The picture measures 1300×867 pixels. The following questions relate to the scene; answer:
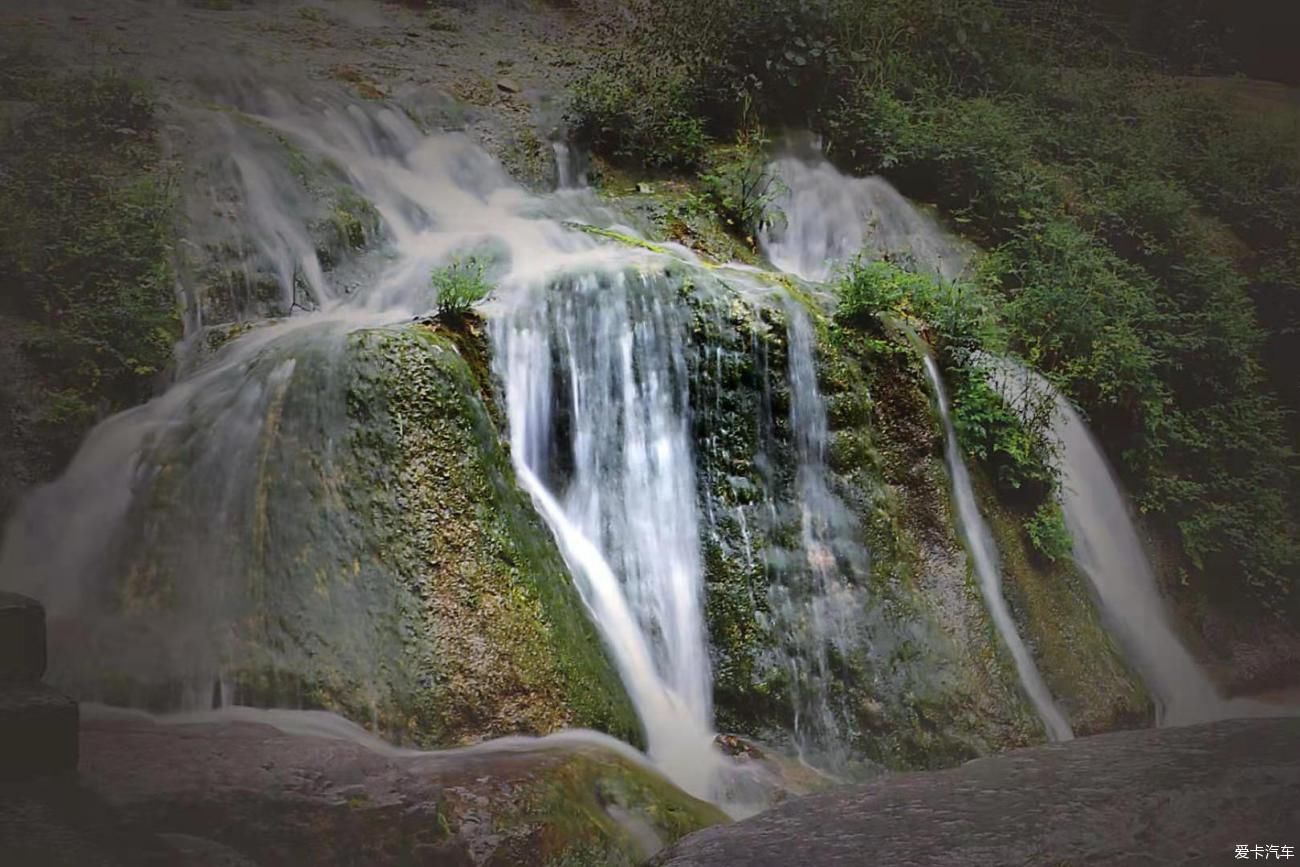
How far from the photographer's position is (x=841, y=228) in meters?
7.43

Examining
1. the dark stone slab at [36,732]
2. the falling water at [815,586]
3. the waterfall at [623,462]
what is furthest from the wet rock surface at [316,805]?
the falling water at [815,586]

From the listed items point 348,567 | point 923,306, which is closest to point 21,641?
point 348,567

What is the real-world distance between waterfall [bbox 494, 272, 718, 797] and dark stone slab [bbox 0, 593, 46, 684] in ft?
7.30

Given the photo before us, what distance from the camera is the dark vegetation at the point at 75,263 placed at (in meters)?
4.43

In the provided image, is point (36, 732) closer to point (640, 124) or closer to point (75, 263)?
point (75, 263)

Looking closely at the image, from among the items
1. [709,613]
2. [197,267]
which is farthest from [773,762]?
[197,267]

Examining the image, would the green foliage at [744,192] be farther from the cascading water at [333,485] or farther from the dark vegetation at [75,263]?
Answer: the dark vegetation at [75,263]

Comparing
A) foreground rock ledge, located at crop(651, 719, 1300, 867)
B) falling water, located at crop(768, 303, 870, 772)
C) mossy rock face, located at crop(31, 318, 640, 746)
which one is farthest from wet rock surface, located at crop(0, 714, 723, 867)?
falling water, located at crop(768, 303, 870, 772)

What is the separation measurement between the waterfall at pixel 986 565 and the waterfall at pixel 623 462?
1.58 meters

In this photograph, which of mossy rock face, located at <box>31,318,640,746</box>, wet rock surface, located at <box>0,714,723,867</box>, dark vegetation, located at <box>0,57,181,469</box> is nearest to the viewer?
wet rock surface, located at <box>0,714,723,867</box>

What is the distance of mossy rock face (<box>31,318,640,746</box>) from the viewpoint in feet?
11.4

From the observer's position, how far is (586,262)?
5.55m

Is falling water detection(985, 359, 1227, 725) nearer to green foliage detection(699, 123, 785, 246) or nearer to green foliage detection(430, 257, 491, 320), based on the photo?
green foliage detection(699, 123, 785, 246)

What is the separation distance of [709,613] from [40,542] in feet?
9.37
